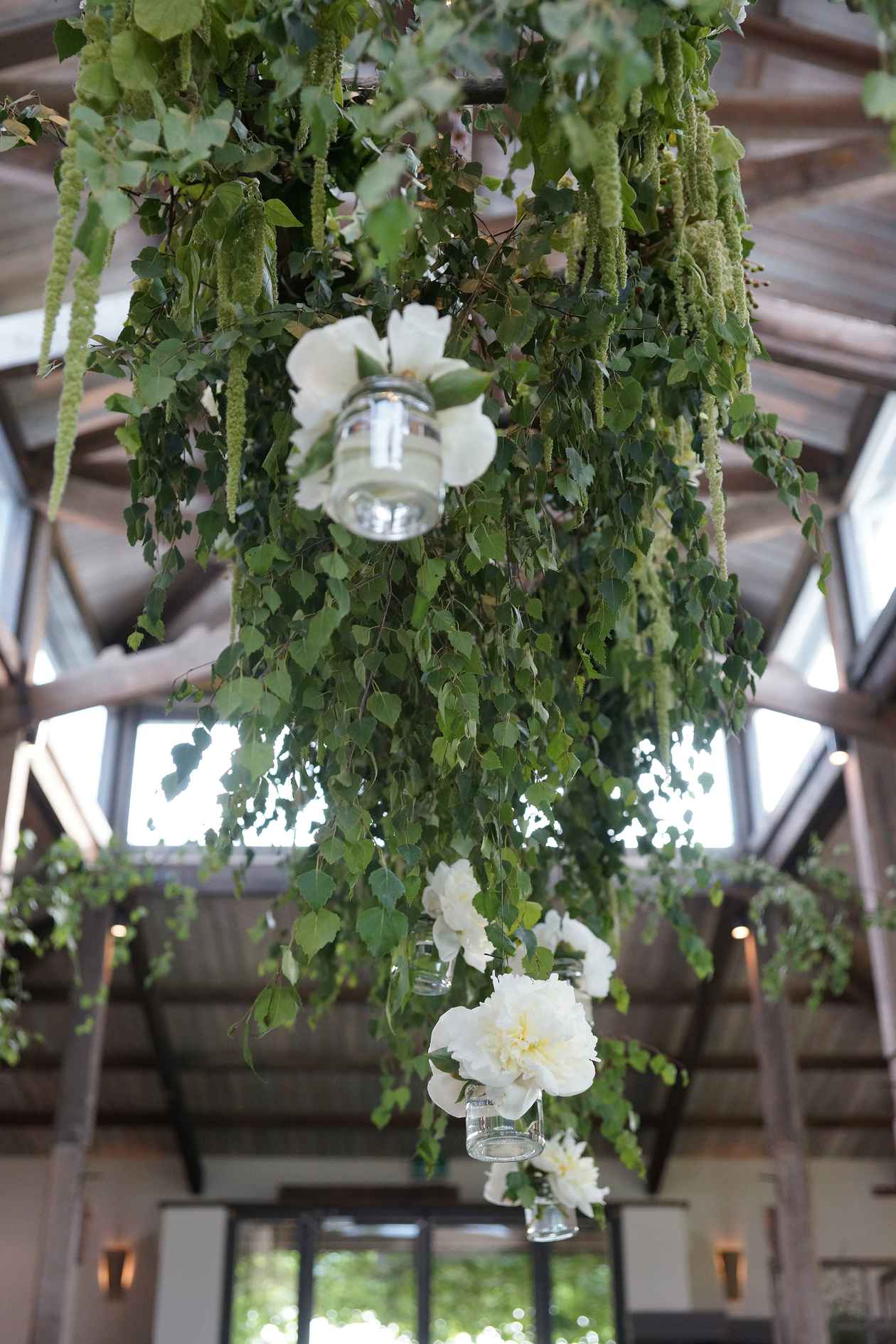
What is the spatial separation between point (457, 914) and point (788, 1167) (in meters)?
7.09

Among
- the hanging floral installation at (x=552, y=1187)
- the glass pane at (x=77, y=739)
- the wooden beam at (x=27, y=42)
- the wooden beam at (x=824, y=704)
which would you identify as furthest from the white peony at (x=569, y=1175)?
the glass pane at (x=77, y=739)

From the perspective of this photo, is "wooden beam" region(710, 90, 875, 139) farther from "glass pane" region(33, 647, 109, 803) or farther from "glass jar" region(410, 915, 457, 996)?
"glass pane" region(33, 647, 109, 803)

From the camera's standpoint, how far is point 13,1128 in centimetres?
1024

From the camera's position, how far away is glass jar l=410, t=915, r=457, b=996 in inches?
60.2

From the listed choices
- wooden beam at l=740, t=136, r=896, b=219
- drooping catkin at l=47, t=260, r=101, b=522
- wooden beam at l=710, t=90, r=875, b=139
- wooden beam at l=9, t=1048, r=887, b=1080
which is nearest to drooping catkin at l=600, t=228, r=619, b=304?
drooping catkin at l=47, t=260, r=101, b=522

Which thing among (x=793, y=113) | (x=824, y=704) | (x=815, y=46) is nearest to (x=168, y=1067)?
(x=824, y=704)

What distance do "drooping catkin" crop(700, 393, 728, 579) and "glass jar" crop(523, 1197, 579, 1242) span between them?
107 centimetres

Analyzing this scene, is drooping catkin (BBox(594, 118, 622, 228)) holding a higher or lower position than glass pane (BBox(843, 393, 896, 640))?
lower

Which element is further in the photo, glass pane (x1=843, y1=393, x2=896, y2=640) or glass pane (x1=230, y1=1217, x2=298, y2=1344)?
glass pane (x1=230, y1=1217, x2=298, y2=1344)

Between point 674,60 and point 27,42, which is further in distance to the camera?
point 27,42

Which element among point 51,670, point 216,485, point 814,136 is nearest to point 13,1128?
point 51,670

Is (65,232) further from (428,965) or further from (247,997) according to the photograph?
(247,997)

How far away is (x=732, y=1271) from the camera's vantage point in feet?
33.9

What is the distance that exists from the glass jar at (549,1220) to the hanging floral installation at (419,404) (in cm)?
60
